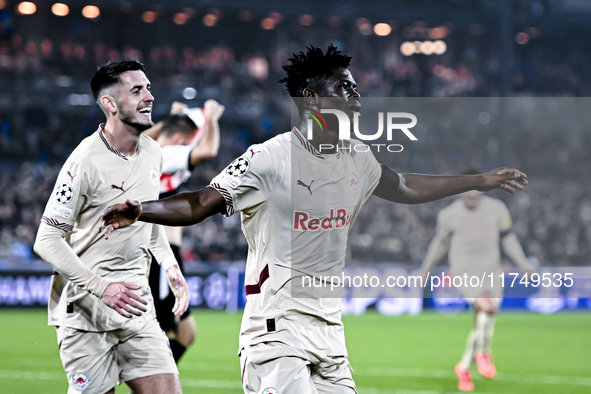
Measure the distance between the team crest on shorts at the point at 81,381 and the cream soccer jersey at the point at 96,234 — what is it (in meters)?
0.26

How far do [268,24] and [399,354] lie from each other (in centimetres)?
2051

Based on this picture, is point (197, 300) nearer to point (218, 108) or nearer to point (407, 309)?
point (407, 309)

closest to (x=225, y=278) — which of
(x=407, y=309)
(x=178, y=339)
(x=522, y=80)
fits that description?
(x=407, y=309)

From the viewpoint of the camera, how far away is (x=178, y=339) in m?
6.57

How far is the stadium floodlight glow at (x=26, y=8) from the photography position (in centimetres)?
2598

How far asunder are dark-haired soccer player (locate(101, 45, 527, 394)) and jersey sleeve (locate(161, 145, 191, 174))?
95.3 inches

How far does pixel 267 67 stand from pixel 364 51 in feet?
13.8

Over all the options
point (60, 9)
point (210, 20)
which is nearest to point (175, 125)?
point (60, 9)

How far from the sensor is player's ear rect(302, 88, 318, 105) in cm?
369

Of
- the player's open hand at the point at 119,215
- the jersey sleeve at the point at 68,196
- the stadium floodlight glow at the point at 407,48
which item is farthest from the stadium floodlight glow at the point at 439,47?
the player's open hand at the point at 119,215

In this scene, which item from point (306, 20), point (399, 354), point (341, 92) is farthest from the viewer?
point (306, 20)

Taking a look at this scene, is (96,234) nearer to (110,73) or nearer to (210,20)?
(110,73)

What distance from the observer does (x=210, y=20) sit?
96.2ft

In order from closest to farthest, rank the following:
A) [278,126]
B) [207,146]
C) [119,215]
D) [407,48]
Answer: [119,215] < [207,146] < [278,126] < [407,48]
